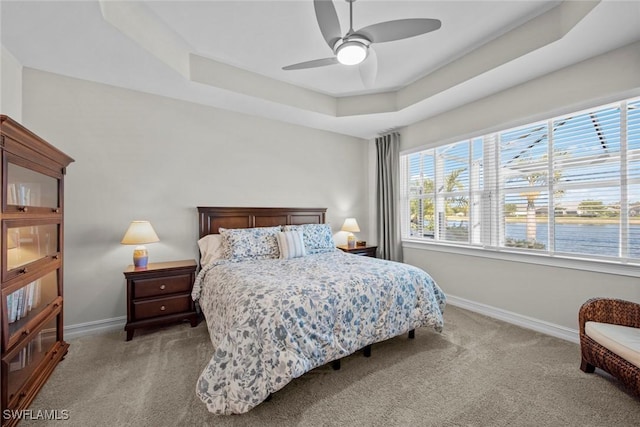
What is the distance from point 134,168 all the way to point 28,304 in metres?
1.66

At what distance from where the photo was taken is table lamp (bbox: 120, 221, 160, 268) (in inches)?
109

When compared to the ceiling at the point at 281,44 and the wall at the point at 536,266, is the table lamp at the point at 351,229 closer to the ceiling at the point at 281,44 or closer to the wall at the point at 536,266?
the wall at the point at 536,266

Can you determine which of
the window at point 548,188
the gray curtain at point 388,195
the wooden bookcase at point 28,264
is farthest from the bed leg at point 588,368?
the wooden bookcase at point 28,264

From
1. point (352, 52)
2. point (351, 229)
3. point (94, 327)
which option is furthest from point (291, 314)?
point (351, 229)

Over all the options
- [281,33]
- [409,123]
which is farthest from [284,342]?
[409,123]

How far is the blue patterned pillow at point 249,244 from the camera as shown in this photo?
3127mm

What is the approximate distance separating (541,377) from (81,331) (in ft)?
A: 13.8

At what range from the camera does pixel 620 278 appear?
243 cm

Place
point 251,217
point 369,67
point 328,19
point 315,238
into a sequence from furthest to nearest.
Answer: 1. point 251,217
2. point 315,238
3. point 369,67
4. point 328,19

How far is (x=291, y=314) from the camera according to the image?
188 cm

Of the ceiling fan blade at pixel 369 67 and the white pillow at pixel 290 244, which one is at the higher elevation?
the ceiling fan blade at pixel 369 67

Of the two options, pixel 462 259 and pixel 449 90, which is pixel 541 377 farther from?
pixel 449 90

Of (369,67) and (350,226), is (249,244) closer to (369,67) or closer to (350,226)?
(350,226)

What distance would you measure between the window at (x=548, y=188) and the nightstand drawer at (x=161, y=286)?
3451 mm
